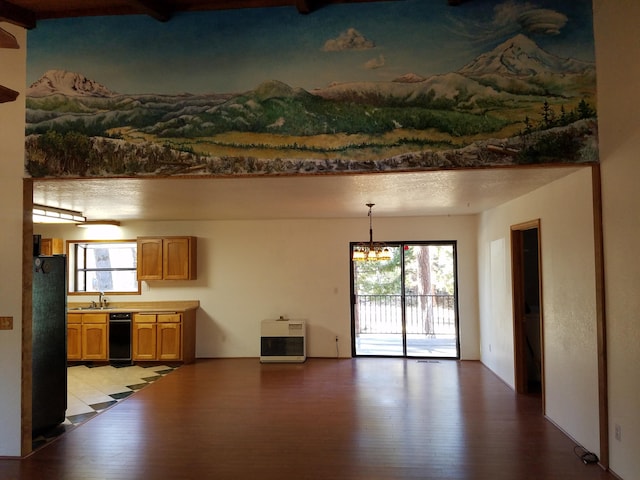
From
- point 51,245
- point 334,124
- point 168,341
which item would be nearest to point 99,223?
point 51,245

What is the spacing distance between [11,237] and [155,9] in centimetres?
230

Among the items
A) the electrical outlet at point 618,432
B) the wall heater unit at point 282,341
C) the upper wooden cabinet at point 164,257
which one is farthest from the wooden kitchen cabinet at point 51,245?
the electrical outlet at point 618,432

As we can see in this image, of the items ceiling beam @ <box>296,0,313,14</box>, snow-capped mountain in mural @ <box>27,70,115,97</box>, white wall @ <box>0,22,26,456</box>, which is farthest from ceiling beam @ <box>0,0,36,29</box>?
ceiling beam @ <box>296,0,313,14</box>

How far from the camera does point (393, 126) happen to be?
3.42 metres

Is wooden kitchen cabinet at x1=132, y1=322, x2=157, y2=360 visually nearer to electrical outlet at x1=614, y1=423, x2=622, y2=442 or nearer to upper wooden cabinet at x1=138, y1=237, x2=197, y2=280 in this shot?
upper wooden cabinet at x1=138, y1=237, x2=197, y2=280

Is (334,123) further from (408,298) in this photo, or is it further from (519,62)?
A: (408,298)

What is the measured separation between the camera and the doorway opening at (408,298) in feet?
24.8

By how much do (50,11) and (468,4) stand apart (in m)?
3.51

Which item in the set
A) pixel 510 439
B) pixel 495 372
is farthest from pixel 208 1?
pixel 495 372

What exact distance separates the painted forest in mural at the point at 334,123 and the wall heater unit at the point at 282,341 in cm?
430

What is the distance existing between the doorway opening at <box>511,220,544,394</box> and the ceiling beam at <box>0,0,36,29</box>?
523 cm

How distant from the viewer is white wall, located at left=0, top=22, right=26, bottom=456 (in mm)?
3672

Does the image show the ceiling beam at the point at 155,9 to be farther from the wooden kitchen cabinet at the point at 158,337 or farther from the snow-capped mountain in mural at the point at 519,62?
the wooden kitchen cabinet at the point at 158,337

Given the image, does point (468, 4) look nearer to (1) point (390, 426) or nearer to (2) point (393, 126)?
(2) point (393, 126)
